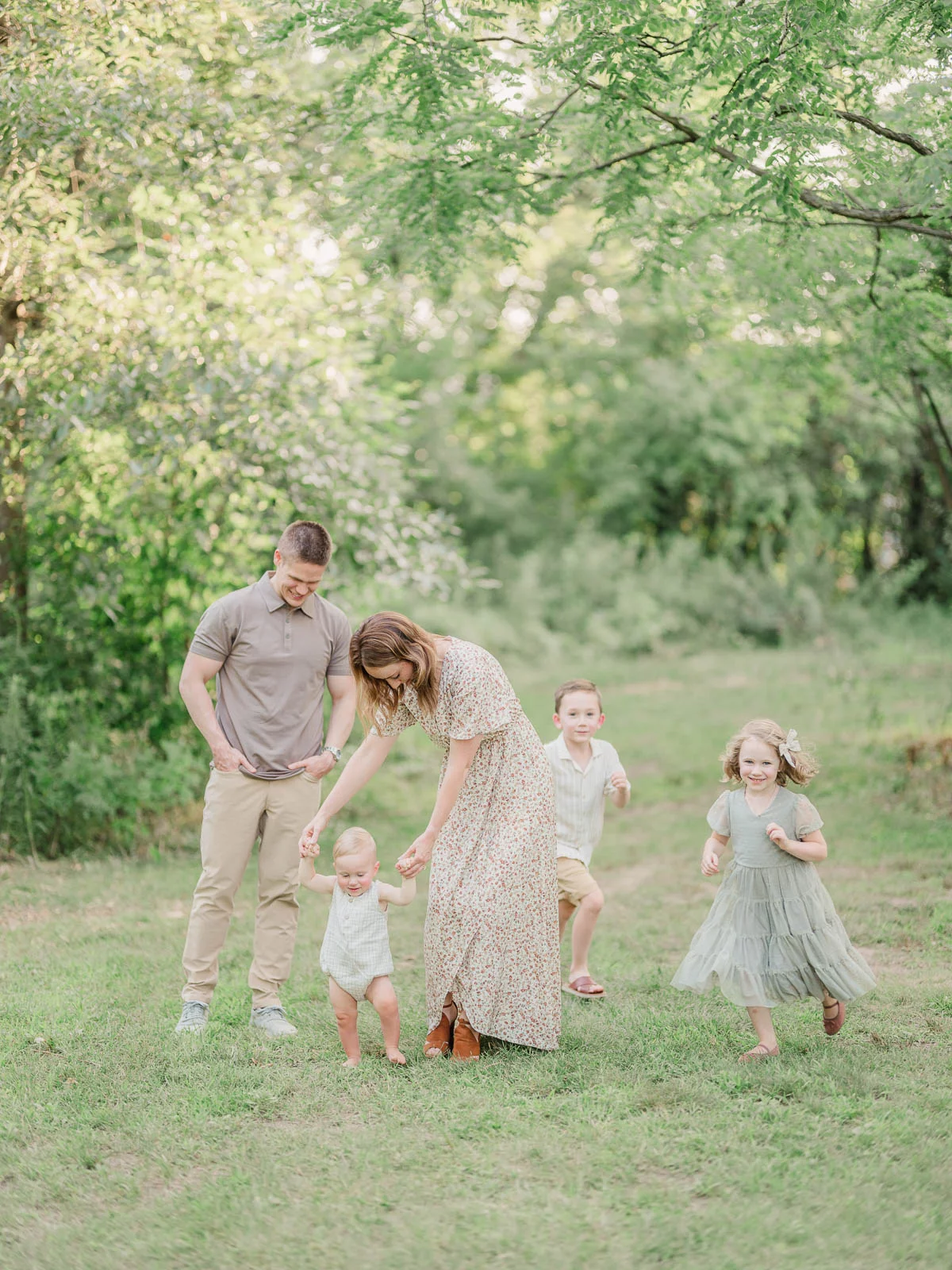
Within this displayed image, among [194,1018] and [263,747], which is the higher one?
[263,747]

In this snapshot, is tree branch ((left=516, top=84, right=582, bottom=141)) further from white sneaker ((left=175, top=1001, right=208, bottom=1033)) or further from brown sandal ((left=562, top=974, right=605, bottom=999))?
white sneaker ((left=175, top=1001, right=208, bottom=1033))

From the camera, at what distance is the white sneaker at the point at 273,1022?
15.8 feet

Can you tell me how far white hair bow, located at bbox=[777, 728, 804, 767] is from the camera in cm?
446

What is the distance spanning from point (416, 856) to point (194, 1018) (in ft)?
4.24

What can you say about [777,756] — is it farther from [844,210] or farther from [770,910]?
[844,210]

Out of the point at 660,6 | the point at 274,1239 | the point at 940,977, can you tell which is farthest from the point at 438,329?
the point at 274,1239

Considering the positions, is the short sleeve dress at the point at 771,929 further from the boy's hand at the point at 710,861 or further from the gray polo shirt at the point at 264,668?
the gray polo shirt at the point at 264,668

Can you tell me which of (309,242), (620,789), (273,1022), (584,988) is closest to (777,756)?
(620,789)

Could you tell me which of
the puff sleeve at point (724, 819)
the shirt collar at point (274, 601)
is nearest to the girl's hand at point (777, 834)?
the puff sleeve at point (724, 819)

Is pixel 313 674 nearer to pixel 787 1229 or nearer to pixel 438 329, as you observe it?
pixel 787 1229

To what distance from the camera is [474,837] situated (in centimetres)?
454

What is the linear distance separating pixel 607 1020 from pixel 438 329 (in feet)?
62.1

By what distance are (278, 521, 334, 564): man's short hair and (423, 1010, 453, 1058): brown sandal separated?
5.70 feet

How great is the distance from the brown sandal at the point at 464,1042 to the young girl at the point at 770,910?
738 mm
